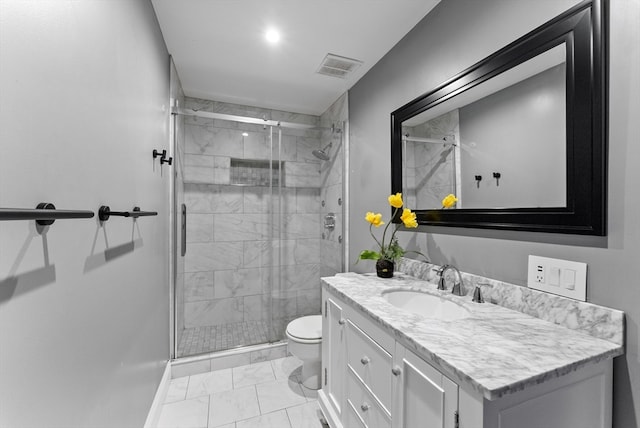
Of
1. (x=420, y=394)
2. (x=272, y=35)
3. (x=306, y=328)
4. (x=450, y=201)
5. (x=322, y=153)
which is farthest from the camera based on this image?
(x=322, y=153)

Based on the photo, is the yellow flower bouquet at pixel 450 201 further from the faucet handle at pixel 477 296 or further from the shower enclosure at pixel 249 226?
the shower enclosure at pixel 249 226

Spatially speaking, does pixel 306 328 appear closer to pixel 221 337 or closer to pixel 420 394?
pixel 221 337

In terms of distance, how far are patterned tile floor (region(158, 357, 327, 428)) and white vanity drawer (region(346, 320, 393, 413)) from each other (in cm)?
69

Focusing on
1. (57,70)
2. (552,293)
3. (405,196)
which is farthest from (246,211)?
(552,293)

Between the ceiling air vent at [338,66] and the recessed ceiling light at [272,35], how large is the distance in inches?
15.9

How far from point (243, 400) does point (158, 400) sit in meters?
0.52

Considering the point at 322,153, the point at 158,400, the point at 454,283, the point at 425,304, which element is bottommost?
the point at 158,400

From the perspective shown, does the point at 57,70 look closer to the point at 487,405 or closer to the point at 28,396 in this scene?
the point at 28,396

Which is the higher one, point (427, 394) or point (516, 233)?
point (516, 233)

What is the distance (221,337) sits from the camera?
2.57 m

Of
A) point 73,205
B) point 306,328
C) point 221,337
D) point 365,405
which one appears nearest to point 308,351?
point 306,328

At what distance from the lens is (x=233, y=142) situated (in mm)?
2809

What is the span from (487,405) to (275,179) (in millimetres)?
2456

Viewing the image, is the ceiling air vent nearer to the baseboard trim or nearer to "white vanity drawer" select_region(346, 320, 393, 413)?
"white vanity drawer" select_region(346, 320, 393, 413)
